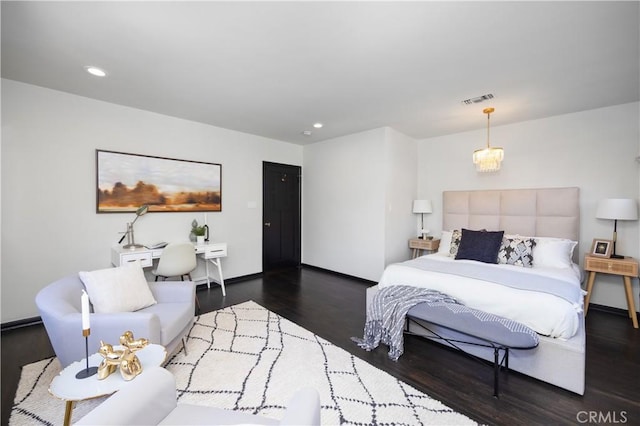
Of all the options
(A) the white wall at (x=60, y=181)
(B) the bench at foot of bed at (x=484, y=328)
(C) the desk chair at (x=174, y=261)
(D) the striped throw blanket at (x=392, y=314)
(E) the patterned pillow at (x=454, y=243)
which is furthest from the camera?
(E) the patterned pillow at (x=454, y=243)

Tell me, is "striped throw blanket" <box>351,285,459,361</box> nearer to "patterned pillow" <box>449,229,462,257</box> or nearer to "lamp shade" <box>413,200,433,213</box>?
"patterned pillow" <box>449,229,462,257</box>

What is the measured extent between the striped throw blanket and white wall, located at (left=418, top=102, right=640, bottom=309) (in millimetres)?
2696

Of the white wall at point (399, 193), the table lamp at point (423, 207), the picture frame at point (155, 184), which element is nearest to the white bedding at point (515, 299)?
the white wall at point (399, 193)

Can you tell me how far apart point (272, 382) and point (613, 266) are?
400 cm

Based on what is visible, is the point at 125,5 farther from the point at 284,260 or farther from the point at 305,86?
the point at 284,260

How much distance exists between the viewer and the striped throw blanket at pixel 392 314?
2.38 m

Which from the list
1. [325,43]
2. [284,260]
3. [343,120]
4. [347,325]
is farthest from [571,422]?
[284,260]

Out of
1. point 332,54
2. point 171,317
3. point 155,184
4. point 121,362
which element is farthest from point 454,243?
point 155,184

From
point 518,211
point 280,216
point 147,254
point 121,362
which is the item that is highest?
point 518,211

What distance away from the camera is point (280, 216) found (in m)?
5.50

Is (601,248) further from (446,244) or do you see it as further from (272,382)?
A: (272,382)

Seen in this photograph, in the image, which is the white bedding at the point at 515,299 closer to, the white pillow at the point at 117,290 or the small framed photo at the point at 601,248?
the small framed photo at the point at 601,248

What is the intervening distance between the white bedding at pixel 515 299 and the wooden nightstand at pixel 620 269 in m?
0.57

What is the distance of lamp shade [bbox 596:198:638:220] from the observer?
3102 mm
